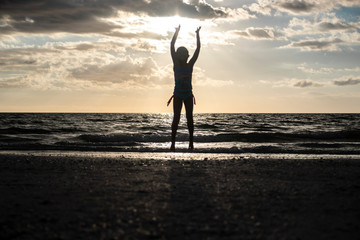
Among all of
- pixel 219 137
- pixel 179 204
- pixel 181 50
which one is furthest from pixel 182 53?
pixel 219 137

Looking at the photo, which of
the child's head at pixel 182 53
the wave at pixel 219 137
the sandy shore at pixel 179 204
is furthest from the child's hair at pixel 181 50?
the wave at pixel 219 137

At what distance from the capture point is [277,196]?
3359 mm

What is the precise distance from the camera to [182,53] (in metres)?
7.89

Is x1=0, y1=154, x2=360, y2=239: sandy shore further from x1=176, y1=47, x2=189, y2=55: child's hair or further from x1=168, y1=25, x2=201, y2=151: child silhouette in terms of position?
x1=176, y1=47, x2=189, y2=55: child's hair

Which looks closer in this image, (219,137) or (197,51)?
(197,51)

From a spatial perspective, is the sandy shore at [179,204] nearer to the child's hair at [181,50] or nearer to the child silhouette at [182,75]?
the child silhouette at [182,75]

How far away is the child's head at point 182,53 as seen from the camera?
→ 7.88m

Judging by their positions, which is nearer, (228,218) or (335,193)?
(228,218)

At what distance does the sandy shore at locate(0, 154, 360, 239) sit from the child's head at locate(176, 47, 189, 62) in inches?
140

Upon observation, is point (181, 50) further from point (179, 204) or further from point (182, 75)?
point (179, 204)

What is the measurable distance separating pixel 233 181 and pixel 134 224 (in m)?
1.93

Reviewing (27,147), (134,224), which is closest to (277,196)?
(134,224)

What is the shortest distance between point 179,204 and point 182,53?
5.35 m

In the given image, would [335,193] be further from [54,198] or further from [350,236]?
[54,198]
